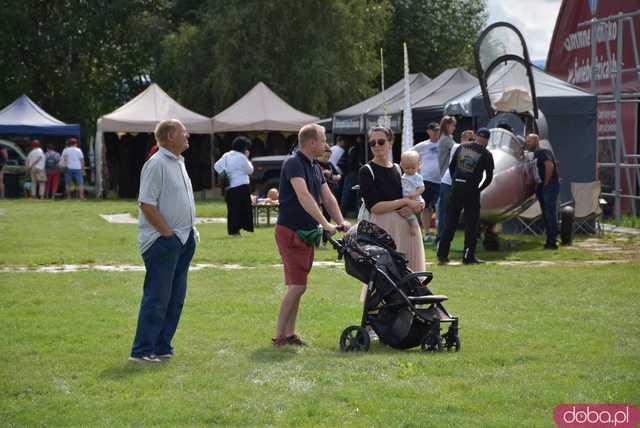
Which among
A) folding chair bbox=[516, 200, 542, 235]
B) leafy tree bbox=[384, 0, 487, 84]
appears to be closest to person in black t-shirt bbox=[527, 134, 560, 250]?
folding chair bbox=[516, 200, 542, 235]

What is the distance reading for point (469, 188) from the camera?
1539cm

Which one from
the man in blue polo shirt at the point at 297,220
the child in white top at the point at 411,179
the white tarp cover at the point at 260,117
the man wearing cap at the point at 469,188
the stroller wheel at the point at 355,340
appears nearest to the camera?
the stroller wheel at the point at 355,340

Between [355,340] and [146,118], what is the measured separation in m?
29.1

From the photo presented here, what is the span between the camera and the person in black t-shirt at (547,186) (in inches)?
693

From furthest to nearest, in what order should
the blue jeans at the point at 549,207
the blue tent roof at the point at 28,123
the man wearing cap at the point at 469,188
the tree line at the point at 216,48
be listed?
the tree line at the point at 216,48, the blue tent roof at the point at 28,123, the blue jeans at the point at 549,207, the man wearing cap at the point at 469,188

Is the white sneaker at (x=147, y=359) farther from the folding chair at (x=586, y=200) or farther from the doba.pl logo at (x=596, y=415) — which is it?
the folding chair at (x=586, y=200)

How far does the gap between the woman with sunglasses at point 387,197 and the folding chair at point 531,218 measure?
31.4ft

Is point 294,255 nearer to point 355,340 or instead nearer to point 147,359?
point 355,340

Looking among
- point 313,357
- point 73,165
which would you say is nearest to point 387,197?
point 313,357

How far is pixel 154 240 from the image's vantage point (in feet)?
28.2

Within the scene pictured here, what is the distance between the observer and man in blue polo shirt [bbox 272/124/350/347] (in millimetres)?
9078

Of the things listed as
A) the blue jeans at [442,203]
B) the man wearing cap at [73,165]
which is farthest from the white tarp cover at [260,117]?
the blue jeans at [442,203]

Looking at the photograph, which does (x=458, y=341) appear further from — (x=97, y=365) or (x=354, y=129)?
(x=354, y=129)

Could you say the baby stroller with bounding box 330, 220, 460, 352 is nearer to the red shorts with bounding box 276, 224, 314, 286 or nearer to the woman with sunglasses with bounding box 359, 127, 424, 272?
the red shorts with bounding box 276, 224, 314, 286
